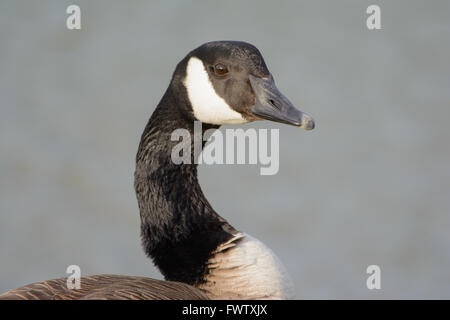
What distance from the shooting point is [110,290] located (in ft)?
6.70

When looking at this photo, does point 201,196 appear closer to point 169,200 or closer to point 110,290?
point 169,200

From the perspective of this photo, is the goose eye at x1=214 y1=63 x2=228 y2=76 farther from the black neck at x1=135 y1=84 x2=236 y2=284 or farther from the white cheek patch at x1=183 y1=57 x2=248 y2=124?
the black neck at x1=135 y1=84 x2=236 y2=284

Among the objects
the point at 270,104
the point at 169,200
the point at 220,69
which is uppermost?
the point at 220,69

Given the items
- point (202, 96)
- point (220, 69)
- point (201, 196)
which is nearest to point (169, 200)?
point (201, 196)

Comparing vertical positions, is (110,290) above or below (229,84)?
below

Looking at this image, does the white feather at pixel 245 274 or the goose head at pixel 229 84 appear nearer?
the white feather at pixel 245 274

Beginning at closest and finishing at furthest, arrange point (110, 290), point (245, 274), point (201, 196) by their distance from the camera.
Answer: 1. point (110, 290)
2. point (245, 274)
3. point (201, 196)

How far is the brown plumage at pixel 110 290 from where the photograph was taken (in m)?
1.99

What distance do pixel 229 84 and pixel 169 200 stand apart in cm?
45

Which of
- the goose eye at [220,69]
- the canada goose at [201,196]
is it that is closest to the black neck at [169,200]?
the canada goose at [201,196]

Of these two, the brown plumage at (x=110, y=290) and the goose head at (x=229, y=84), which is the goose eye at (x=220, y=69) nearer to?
the goose head at (x=229, y=84)

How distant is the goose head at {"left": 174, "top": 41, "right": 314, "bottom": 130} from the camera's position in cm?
233
